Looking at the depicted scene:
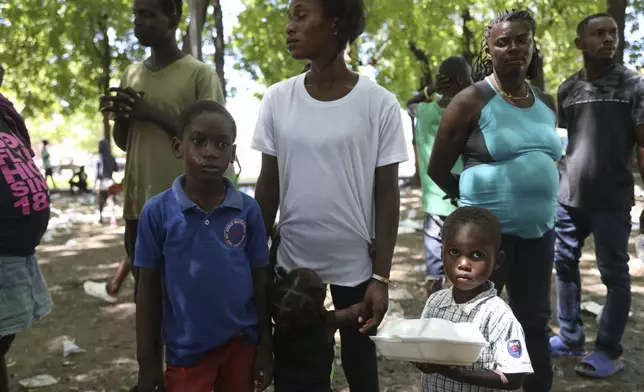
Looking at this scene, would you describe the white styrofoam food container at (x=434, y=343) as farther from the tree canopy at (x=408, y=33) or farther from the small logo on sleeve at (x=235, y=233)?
the tree canopy at (x=408, y=33)

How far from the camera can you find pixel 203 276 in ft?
7.28

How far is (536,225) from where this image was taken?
284 cm

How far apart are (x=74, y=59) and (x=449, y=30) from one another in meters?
11.5

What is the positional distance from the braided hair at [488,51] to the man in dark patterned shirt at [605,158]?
2.92ft

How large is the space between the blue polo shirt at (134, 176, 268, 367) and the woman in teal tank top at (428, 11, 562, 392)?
3.85ft

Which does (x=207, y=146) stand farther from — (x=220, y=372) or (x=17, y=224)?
(x=17, y=224)

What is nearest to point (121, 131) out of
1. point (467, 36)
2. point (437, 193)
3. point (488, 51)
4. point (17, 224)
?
point (17, 224)

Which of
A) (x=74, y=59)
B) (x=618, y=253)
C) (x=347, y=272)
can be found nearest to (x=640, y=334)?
(x=618, y=253)

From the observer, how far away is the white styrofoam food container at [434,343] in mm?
1834

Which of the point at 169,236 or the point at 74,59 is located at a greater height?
the point at 74,59

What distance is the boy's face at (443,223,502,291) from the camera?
7.10ft

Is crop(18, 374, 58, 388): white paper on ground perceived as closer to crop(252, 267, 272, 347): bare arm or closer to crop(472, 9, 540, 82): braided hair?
crop(252, 267, 272, 347): bare arm

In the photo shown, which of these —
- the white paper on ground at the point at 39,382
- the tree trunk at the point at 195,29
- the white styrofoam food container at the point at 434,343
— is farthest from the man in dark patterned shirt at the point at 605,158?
the white paper on ground at the point at 39,382

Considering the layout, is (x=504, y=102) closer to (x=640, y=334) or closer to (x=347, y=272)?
(x=347, y=272)
